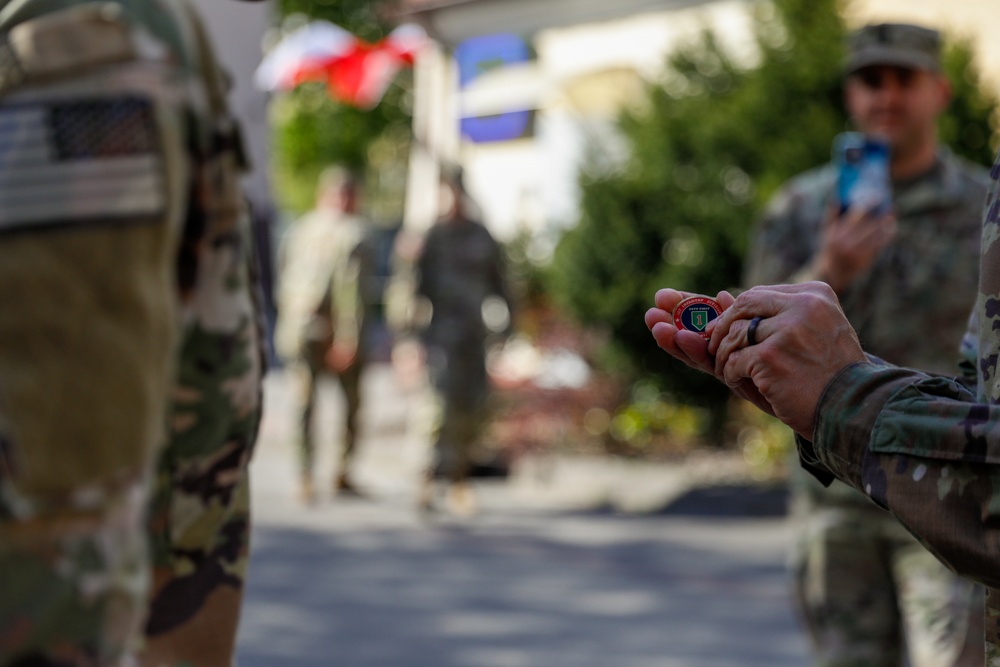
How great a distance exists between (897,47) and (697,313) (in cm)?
237

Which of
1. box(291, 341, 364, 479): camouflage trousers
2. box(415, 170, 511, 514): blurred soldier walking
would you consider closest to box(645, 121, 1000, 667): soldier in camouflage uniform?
box(415, 170, 511, 514): blurred soldier walking

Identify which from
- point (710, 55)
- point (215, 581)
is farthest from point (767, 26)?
point (215, 581)

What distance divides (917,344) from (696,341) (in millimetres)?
2034

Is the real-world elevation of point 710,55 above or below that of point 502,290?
above

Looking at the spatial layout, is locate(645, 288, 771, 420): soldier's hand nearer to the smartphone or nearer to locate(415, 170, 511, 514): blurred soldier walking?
A: the smartphone

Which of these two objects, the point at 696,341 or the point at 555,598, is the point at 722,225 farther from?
the point at 696,341

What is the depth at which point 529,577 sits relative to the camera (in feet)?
23.6

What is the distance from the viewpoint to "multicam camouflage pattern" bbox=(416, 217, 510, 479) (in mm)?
9086

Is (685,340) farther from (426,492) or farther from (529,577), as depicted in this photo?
(426,492)

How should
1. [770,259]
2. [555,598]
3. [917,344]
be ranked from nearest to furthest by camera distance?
1. [917,344]
2. [770,259]
3. [555,598]

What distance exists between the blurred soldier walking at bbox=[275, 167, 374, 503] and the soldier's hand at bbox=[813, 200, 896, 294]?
594 centimetres

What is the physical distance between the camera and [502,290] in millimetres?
9203

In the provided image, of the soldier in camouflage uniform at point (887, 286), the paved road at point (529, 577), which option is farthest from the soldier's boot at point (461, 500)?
the soldier in camouflage uniform at point (887, 286)

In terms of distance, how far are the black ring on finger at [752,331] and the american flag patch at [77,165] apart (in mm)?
697
